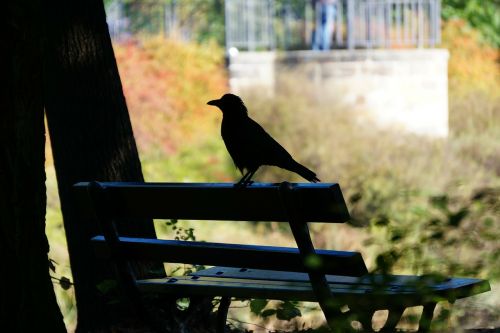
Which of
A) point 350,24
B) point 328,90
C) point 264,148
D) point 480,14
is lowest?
point 328,90

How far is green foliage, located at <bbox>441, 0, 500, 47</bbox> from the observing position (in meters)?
23.9

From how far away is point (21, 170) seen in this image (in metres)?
3.59

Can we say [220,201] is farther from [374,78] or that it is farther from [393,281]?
[374,78]

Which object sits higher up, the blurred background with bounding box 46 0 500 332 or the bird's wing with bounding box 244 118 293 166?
the bird's wing with bounding box 244 118 293 166

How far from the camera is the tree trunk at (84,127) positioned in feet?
16.5

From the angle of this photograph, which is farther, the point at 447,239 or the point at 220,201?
the point at 220,201

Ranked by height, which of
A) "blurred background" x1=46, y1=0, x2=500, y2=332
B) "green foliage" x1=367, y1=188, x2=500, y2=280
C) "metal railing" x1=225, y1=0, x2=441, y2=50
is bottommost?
"blurred background" x1=46, y1=0, x2=500, y2=332

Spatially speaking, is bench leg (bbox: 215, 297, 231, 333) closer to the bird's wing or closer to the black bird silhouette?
the black bird silhouette

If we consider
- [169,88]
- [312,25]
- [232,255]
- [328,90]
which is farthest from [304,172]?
[312,25]

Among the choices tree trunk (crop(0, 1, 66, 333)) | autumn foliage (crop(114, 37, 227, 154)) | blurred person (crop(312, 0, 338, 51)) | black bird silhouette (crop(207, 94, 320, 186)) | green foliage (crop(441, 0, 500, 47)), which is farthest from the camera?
green foliage (crop(441, 0, 500, 47))

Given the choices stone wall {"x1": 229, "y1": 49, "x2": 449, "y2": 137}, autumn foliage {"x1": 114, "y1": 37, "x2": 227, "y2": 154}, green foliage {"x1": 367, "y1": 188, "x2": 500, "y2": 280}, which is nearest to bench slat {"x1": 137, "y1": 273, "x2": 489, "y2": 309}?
green foliage {"x1": 367, "y1": 188, "x2": 500, "y2": 280}

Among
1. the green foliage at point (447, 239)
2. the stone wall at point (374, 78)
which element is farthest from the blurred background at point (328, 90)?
the green foliage at point (447, 239)

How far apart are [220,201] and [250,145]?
3.24 ft

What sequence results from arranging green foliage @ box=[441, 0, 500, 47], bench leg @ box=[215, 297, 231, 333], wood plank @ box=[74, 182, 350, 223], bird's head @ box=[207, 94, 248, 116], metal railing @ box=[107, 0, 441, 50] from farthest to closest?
1. green foliage @ box=[441, 0, 500, 47]
2. metal railing @ box=[107, 0, 441, 50]
3. bird's head @ box=[207, 94, 248, 116]
4. bench leg @ box=[215, 297, 231, 333]
5. wood plank @ box=[74, 182, 350, 223]
